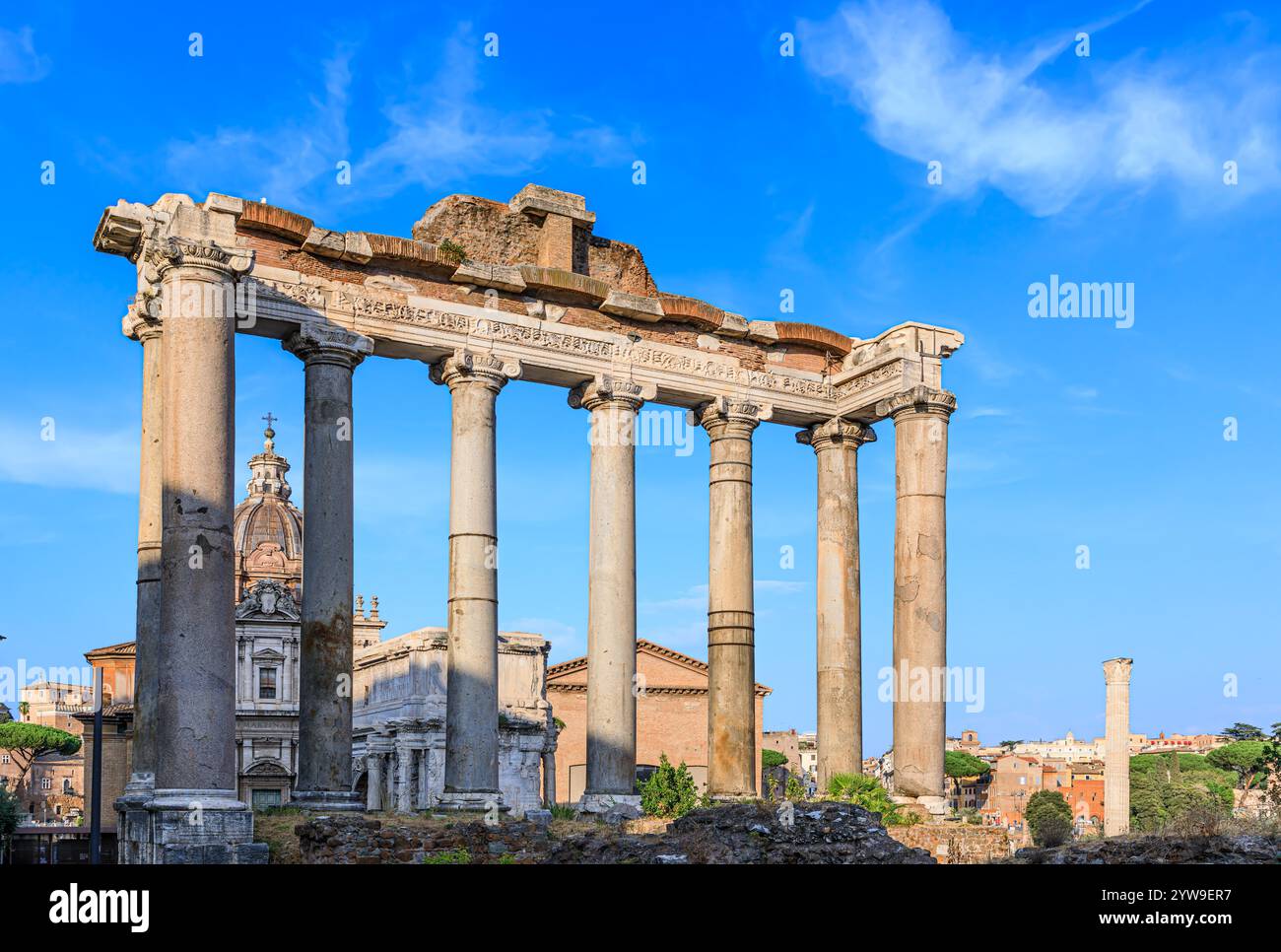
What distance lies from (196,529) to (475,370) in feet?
16.9

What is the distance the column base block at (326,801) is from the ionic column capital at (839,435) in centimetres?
977

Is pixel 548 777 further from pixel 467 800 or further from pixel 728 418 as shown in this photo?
pixel 467 800

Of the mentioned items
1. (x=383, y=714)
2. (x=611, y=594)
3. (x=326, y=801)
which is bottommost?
(x=383, y=714)

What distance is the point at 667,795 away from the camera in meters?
20.5

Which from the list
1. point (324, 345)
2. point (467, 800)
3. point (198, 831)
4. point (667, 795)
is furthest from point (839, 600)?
point (198, 831)

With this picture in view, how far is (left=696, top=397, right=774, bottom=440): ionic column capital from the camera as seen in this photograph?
72.4ft

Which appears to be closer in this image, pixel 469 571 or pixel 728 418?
pixel 469 571

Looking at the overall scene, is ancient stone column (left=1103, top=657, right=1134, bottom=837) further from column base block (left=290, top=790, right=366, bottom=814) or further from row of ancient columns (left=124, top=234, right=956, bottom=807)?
column base block (left=290, top=790, right=366, bottom=814)

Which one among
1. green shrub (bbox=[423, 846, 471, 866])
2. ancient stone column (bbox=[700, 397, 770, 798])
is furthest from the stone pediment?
green shrub (bbox=[423, 846, 471, 866])

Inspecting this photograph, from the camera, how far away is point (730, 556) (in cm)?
2175

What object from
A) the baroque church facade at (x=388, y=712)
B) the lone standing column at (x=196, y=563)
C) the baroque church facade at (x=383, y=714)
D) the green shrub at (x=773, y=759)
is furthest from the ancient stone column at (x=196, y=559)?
the green shrub at (x=773, y=759)

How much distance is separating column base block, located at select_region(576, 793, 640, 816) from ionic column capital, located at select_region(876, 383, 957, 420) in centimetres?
718
